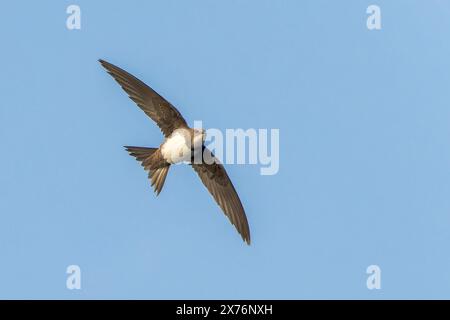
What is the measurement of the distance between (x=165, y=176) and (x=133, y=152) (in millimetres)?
499

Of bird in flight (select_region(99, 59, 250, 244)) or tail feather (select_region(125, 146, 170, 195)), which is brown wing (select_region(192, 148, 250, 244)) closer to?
bird in flight (select_region(99, 59, 250, 244))

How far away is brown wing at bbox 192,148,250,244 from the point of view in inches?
421

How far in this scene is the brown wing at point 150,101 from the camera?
33.1ft

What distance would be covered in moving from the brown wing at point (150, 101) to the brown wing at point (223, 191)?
821 mm

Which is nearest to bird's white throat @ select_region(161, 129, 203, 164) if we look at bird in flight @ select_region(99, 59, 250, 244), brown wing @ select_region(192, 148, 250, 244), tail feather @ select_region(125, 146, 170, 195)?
bird in flight @ select_region(99, 59, 250, 244)

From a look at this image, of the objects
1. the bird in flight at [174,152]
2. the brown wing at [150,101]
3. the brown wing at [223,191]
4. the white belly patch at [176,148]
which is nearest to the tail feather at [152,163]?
the bird in flight at [174,152]

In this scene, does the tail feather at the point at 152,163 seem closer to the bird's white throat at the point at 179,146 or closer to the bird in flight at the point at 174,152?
the bird in flight at the point at 174,152

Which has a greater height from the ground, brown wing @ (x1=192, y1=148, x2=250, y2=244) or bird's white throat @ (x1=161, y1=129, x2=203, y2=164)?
bird's white throat @ (x1=161, y1=129, x2=203, y2=164)

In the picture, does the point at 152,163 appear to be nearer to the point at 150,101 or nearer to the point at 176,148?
the point at 176,148

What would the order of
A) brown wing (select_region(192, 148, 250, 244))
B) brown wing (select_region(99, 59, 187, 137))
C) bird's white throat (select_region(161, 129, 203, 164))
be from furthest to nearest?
brown wing (select_region(192, 148, 250, 244)), brown wing (select_region(99, 59, 187, 137)), bird's white throat (select_region(161, 129, 203, 164))

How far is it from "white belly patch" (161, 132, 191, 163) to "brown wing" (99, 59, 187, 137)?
0.21 meters

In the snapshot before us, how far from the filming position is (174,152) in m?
9.88

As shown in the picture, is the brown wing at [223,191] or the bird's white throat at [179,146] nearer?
the bird's white throat at [179,146]

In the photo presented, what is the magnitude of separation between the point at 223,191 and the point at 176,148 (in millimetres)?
1294
